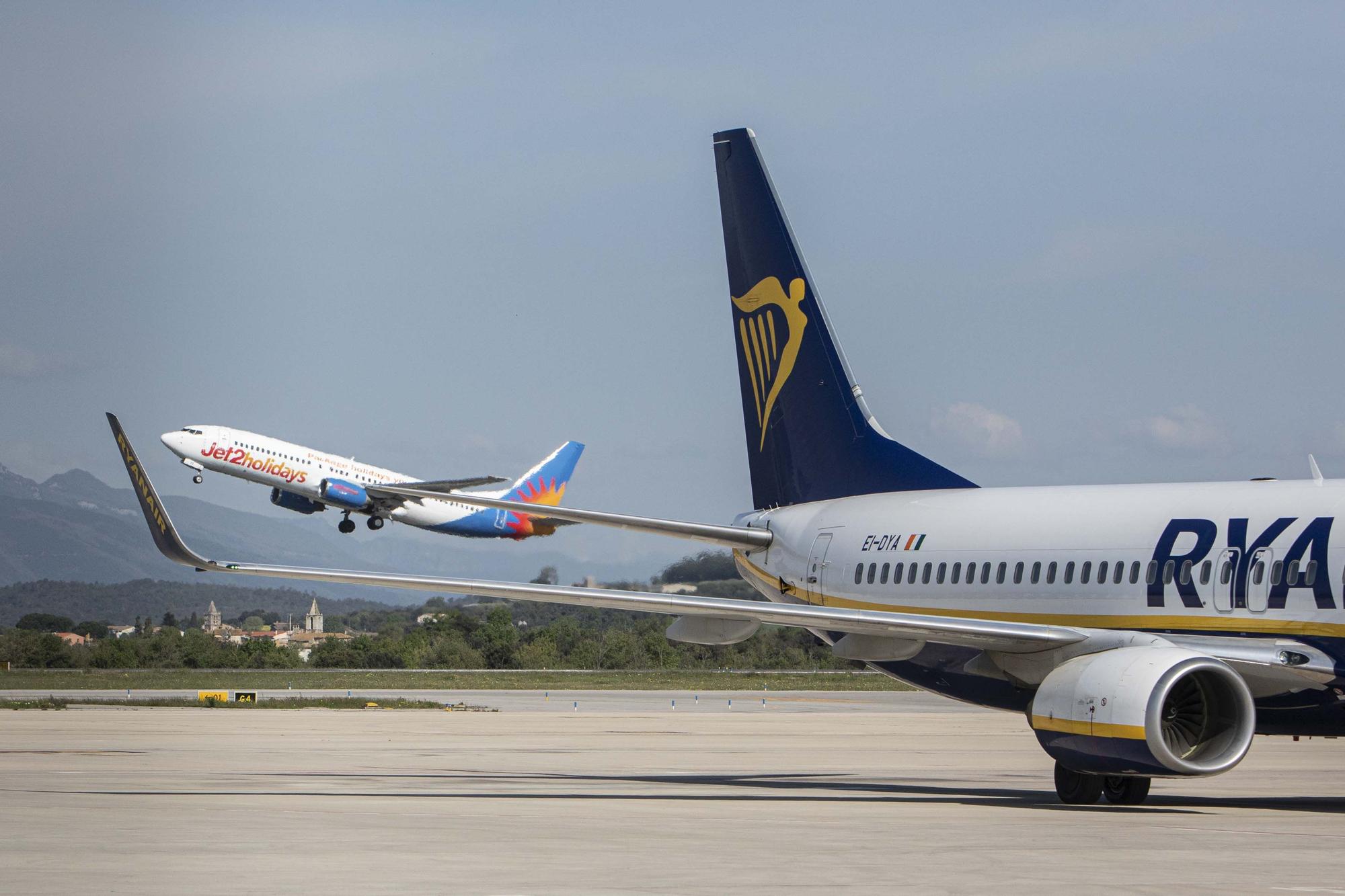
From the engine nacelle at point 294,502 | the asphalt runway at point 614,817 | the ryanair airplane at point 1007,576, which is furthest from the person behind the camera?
the engine nacelle at point 294,502

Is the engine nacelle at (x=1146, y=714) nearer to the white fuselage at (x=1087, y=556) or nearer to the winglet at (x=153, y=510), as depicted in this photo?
the white fuselage at (x=1087, y=556)

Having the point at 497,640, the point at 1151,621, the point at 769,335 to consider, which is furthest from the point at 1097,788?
the point at 497,640

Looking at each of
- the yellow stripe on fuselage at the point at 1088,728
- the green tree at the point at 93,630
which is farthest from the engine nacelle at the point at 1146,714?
the green tree at the point at 93,630

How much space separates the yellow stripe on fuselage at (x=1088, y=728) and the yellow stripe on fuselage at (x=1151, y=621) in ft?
6.36

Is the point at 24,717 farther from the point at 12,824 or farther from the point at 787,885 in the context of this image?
the point at 787,885

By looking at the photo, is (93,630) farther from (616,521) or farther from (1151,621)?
(1151,621)

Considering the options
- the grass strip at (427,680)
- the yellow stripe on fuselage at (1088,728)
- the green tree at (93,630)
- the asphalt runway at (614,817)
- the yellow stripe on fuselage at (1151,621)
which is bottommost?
the grass strip at (427,680)

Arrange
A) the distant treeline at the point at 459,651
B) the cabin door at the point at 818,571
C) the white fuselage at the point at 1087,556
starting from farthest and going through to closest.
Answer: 1. the distant treeline at the point at 459,651
2. the cabin door at the point at 818,571
3. the white fuselage at the point at 1087,556

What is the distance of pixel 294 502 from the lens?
84375mm

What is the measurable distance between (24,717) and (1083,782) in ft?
87.3

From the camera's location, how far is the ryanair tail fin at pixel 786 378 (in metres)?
25.2

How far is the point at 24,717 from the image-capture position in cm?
3803

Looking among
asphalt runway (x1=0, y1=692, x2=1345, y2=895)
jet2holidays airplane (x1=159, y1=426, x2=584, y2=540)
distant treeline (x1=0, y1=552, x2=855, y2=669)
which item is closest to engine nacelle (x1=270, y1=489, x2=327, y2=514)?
jet2holidays airplane (x1=159, y1=426, x2=584, y2=540)

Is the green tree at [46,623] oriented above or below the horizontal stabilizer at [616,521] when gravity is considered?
below
